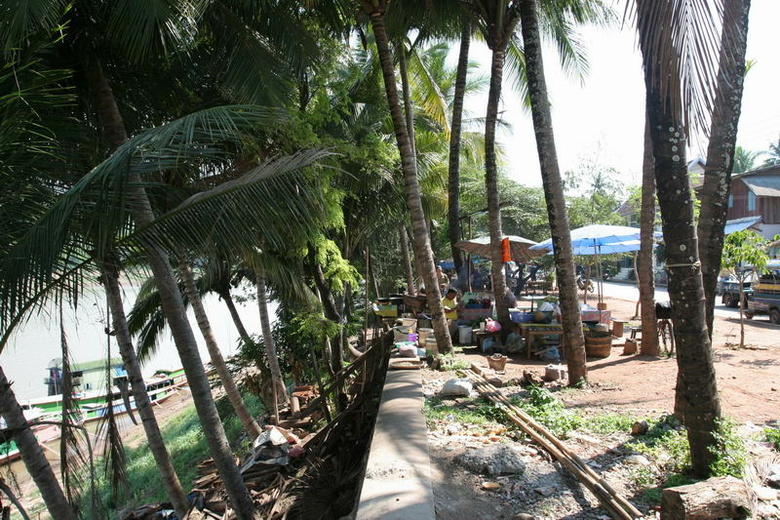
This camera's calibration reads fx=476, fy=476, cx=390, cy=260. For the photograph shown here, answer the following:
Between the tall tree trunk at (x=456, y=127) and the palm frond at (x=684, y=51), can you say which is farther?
the tall tree trunk at (x=456, y=127)

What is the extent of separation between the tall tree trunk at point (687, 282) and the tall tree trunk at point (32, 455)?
5200 mm

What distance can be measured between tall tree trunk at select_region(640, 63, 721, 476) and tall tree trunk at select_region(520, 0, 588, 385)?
333 cm

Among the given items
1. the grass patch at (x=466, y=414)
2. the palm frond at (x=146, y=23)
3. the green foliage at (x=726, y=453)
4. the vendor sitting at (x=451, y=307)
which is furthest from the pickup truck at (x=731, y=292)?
the palm frond at (x=146, y=23)

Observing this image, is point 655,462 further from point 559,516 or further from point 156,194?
point 156,194

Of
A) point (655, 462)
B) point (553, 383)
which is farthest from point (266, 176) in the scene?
point (553, 383)

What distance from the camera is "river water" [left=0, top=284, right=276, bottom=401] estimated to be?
14.6ft

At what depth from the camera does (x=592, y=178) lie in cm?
2811

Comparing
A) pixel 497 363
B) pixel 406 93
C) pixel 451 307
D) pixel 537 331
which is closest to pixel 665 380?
pixel 497 363

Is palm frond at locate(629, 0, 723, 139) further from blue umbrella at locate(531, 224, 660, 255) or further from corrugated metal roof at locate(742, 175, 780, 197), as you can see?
corrugated metal roof at locate(742, 175, 780, 197)

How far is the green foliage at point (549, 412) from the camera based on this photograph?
502cm

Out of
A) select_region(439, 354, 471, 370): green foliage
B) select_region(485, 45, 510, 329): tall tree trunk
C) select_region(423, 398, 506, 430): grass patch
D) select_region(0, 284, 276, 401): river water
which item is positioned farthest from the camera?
select_region(485, 45, 510, 329): tall tree trunk

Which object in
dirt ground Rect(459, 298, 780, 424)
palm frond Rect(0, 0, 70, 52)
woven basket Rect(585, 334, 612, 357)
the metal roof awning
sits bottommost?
dirt ground Rect(459, 298, 780, 424)

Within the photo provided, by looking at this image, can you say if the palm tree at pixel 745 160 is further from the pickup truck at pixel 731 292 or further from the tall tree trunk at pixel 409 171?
the tall tree trunk at pixel 409 171

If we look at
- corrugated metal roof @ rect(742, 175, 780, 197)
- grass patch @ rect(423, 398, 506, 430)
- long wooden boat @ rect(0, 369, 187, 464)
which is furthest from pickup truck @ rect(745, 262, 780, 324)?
long wooden boat @ rect(0, 369, 187, 464)
